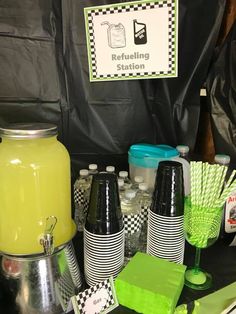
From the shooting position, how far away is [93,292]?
785 mm

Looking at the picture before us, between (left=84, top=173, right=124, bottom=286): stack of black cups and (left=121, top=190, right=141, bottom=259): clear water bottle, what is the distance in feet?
0.28

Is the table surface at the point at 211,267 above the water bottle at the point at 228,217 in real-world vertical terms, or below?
below

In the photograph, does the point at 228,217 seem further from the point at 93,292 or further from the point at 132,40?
the point at 132,40

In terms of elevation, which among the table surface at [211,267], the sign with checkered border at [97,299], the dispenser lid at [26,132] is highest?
the dispenser lid at [26,132]

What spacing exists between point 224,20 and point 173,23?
0.22 m

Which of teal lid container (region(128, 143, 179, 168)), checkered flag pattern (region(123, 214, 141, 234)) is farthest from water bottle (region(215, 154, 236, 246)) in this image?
checkered flag pattern (region(123, 214, 141, 234))

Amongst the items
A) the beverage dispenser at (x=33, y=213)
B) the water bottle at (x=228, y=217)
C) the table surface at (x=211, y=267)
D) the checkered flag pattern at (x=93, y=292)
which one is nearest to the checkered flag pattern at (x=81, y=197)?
the table surface at (x=211, y=267)

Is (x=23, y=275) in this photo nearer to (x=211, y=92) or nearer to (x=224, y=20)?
(x=211, y=92)

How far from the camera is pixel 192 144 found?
1.27 meters

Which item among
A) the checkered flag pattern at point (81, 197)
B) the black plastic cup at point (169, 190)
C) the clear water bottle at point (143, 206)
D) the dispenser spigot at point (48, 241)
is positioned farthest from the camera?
the checkered flag pattern at point (81, 197)

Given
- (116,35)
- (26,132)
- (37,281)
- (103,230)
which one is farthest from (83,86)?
(37,281)

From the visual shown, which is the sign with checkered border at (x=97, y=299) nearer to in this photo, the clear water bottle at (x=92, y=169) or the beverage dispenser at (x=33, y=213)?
the beverage dispenser at (x=33, y=213)

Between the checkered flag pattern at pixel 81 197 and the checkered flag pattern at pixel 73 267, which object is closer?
the checkered flag pattern at pixel 73 267

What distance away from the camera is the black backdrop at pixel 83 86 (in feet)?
3.60
